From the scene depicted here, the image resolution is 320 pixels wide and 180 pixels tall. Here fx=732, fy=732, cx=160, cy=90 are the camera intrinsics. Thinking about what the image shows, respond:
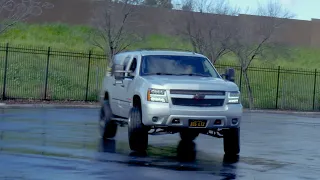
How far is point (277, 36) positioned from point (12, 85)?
15190 millimetres

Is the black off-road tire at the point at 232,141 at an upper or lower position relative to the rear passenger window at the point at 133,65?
lower

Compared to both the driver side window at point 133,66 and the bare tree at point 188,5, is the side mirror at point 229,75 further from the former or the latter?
the bare tree at point 188,5

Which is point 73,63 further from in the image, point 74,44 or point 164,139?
point 164,139

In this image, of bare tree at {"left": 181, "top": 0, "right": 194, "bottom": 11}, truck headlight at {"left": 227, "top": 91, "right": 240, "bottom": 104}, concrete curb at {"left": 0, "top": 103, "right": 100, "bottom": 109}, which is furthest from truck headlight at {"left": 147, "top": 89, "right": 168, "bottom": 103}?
bare tree at {"left": 181, "top": 0, "right": 194, "bottom": 11}

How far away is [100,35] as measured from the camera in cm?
3562

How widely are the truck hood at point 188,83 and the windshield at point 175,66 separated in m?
0.47

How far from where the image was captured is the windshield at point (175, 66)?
585 inches

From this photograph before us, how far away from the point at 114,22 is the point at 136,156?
70.8 feet

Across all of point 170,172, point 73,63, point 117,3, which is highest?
point 117,3

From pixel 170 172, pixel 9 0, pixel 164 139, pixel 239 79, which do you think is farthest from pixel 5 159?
pixel 239 79

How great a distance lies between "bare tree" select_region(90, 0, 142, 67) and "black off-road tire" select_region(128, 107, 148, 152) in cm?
1919

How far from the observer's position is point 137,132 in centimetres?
1396

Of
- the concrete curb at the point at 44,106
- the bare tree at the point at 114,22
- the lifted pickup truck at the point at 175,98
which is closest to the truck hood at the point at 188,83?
the lifted pickup truck at the point at 175,98

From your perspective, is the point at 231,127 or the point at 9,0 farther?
the point at 9,0
